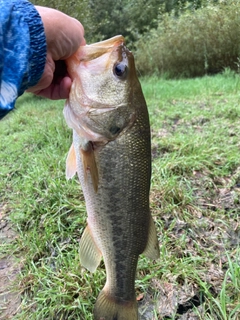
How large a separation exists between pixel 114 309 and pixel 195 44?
10469mm

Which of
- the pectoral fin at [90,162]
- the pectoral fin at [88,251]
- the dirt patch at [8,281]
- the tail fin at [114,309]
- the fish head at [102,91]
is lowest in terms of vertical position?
the dirt patch at [8,281]

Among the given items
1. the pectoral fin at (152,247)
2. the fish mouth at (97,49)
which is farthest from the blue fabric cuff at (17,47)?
the pectoral fin at (152,247)

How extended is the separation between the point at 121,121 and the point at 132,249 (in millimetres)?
589

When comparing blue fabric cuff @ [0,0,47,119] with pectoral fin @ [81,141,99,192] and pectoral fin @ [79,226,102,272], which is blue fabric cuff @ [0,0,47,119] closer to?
pectoral fin @ [81,141,99,192]

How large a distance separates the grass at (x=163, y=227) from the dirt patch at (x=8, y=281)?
54 mm

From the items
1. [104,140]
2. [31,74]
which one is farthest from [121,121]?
[31,74]

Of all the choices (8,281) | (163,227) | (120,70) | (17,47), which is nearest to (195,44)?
(163,227)

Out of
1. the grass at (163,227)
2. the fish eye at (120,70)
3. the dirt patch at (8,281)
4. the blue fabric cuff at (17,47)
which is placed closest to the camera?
the blue fabric cuff at (17,47)

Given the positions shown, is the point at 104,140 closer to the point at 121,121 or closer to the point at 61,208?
the point at 121,121

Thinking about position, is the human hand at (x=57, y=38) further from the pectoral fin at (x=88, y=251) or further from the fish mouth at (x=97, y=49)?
the pectoral fin at (x=88, y=251)

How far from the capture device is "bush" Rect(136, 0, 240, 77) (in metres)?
10.2

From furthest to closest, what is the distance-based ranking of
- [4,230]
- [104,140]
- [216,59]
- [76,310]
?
[216,59] → [4,230] → [76,310] → [104,140]

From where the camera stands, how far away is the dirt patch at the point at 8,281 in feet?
7.54

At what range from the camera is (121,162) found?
1547 mm
